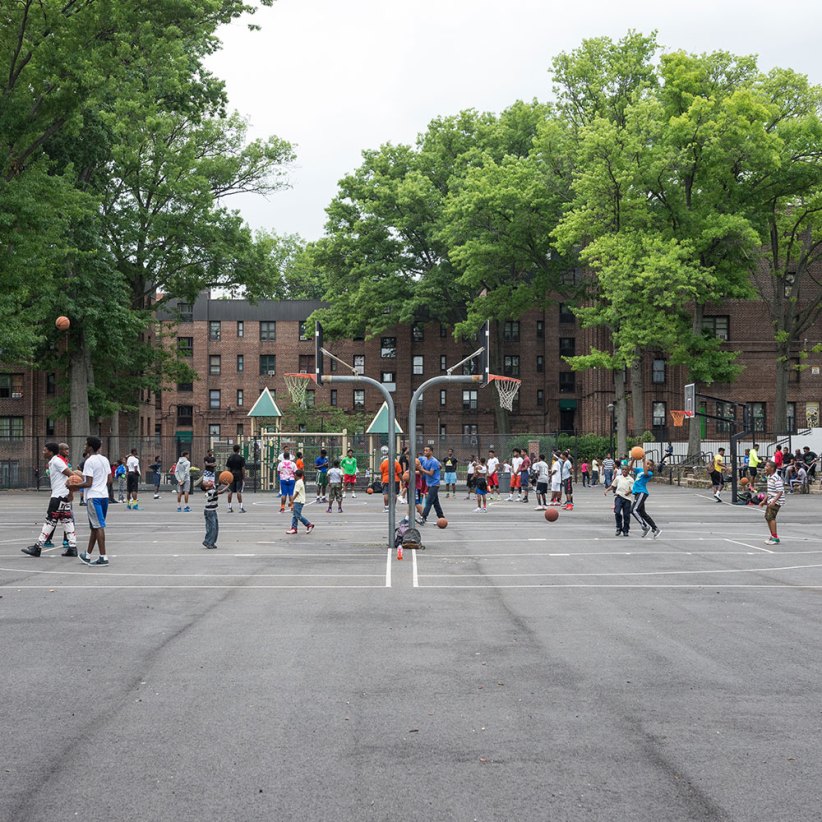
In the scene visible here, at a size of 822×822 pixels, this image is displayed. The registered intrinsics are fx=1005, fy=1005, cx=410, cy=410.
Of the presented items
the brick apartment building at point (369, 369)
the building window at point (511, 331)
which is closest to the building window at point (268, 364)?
the brick apartment building at point (369, 369)

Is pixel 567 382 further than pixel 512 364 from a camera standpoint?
Yes

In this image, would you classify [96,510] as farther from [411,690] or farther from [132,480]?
[132,480]

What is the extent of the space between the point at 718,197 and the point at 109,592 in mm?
43387

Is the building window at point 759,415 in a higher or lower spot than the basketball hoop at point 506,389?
lower

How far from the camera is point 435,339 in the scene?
76938mm

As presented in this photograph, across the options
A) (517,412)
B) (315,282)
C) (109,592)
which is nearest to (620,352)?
(517,412)

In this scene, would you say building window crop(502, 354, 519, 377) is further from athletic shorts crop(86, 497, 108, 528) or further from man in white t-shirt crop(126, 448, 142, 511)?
athletic shorts crop(86, 497, 108, 528)

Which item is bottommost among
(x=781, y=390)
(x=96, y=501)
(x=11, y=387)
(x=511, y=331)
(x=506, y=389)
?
(x=96, y=501)

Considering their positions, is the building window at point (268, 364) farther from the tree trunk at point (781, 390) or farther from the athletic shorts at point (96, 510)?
Answer: the athletic shorts at point (96, 510)

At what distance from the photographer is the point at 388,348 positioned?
254 feet

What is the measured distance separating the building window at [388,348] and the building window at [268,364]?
8.47 m

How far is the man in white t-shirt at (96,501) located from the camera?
1684cm

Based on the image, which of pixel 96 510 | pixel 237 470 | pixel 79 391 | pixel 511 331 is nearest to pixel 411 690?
pixel 96 510

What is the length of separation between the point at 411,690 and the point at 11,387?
6703 centimetres
